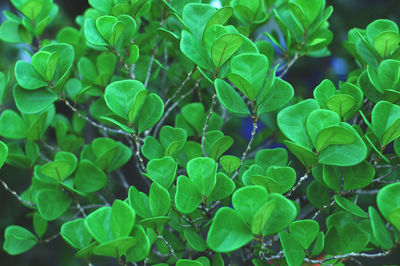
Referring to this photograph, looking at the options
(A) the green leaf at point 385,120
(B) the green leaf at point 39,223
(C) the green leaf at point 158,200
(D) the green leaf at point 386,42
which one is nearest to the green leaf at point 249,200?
(C) the green leaf at point 158,200

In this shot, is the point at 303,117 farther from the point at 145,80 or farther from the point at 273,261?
the point at 145,80

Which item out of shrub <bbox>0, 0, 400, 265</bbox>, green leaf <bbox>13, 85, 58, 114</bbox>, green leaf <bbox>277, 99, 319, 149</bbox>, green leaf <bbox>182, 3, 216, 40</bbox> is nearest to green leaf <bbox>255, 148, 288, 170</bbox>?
shrub <bbox>0, 0, 400, 265</bbox>

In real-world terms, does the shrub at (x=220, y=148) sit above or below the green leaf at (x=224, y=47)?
below

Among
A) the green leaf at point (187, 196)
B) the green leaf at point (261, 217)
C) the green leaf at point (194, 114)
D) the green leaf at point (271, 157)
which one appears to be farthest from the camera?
the green leaf at point (194, 114)

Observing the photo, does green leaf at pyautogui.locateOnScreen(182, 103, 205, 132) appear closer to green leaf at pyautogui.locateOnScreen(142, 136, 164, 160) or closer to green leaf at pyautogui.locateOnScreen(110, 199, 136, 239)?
green leaf at pyautogui.locateOnScreen(142, 136, 164, 160)

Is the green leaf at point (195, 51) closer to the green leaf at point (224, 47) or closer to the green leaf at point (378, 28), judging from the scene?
the green leaf at point (224, 47)

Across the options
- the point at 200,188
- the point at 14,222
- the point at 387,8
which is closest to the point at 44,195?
the point at 200,188

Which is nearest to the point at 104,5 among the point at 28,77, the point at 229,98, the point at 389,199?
the point at 28,77
